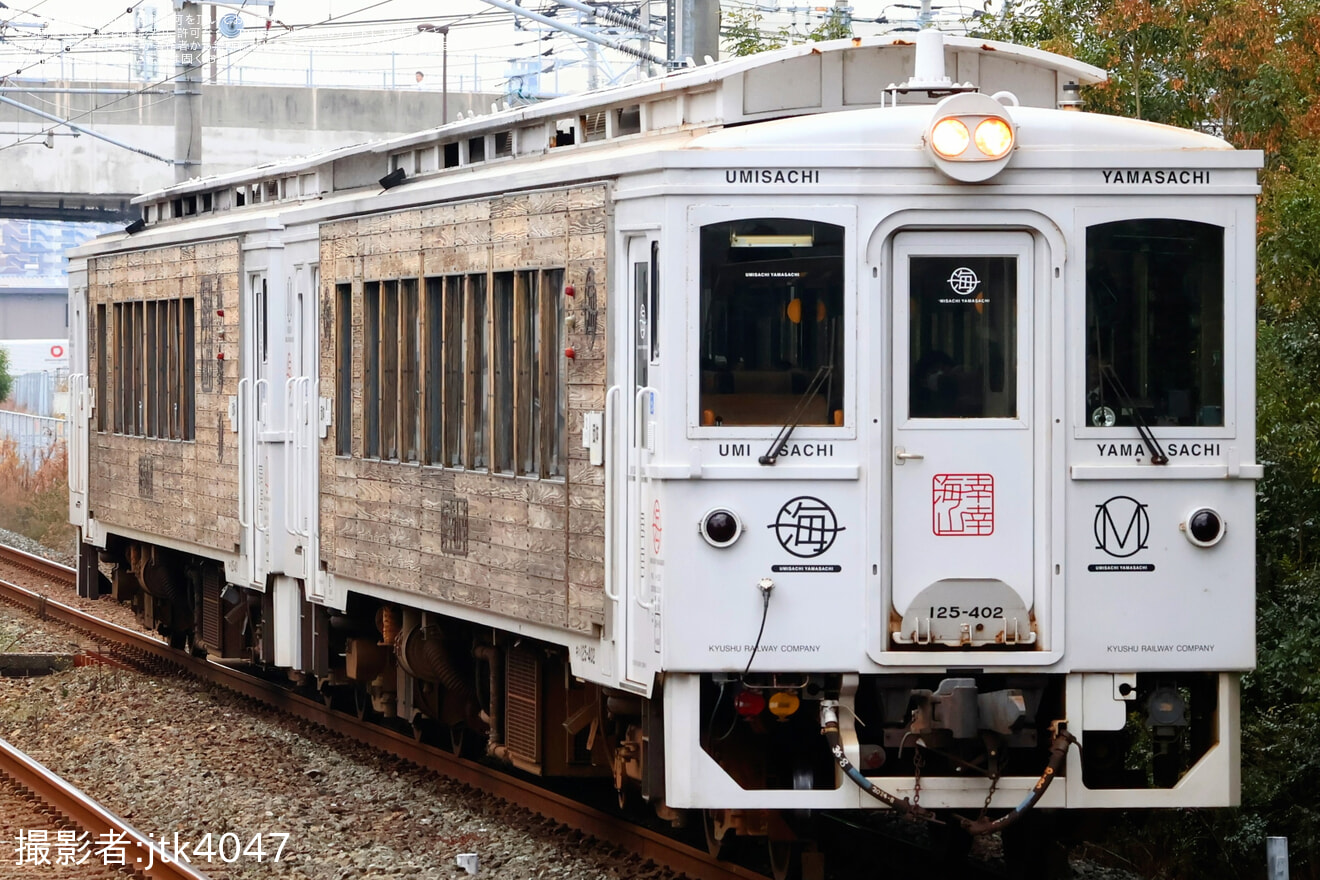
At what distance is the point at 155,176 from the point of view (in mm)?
40031

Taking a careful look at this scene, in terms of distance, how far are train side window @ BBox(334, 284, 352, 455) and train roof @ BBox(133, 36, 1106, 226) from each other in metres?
0.93

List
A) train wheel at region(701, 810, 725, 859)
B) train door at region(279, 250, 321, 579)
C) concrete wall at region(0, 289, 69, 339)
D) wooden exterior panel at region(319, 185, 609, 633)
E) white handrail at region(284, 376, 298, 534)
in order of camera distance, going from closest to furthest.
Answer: train wheel at region(701, 810, 725, 859) < wooden exterior panel at region(319, 185, 609, 633) < train door at region(279, 250, 321, 579) < white handrail at region(284, 376, 298, 534) < concrete wall at region(0, 289, 69, 339)

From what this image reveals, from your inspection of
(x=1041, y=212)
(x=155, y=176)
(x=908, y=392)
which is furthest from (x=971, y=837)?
(x=155, y=176)

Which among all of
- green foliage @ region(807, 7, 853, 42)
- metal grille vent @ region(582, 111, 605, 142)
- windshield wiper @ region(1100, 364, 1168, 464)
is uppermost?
green foliage @ region(807, 7, 853, 42)

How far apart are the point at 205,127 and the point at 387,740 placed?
30.4 meters

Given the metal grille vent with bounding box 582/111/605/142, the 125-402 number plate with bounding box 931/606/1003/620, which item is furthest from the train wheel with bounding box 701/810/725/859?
the metal grille vent with bounding box 582/111/605/142

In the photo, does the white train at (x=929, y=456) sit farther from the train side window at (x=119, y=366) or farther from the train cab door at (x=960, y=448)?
the train side window at (x=119, y=366)

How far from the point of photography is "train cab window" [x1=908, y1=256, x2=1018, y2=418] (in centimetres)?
726

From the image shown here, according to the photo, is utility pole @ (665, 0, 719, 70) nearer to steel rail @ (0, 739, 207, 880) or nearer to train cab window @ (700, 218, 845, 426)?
train cab window @ (700, 218, 845, 426)

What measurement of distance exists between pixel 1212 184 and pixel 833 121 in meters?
1.42

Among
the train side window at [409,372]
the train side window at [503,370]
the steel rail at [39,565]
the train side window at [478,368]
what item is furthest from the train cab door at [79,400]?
the train side window at [503,370]

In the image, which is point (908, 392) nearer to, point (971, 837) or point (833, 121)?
point (833, 121)

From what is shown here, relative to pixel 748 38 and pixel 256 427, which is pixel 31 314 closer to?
pixel 748 38

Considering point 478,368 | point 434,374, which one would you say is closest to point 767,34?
point 434,374
